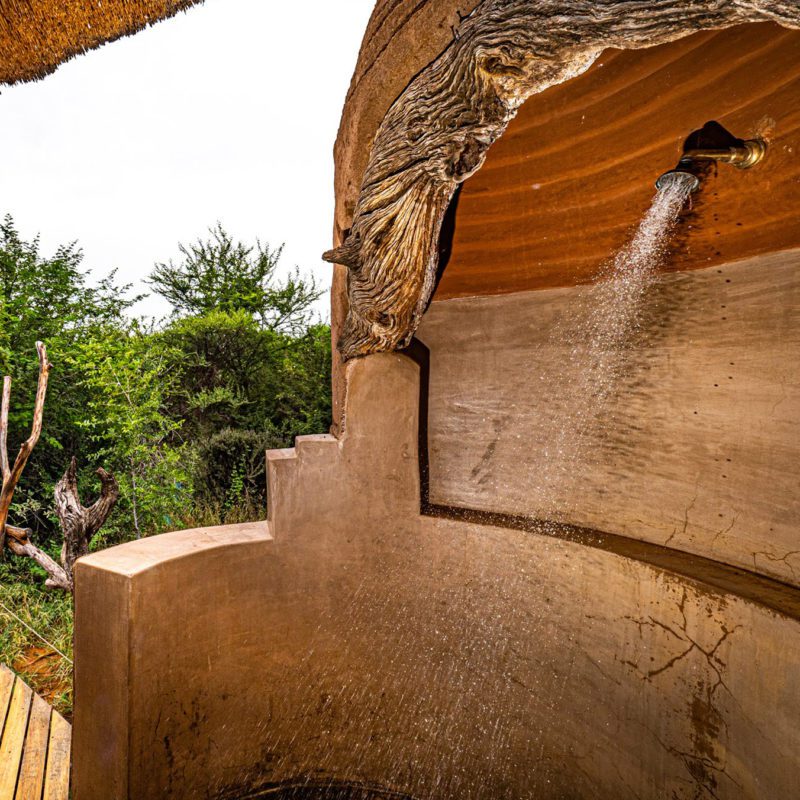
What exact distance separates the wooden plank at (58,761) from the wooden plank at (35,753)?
0.06 ft

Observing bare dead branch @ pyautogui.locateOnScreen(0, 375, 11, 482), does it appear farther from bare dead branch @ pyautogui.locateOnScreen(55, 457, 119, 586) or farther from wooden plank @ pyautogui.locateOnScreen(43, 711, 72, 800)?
wooden plank @ pyautogui.locateOnScreen(43, 711, 72, 800)

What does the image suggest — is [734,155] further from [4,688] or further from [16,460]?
[16,460]

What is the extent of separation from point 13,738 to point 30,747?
89 millimetres

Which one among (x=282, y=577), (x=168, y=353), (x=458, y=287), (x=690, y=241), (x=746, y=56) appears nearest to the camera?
(x=746, y=56)

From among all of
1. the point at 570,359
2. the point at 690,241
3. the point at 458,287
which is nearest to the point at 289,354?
the point at 458,287

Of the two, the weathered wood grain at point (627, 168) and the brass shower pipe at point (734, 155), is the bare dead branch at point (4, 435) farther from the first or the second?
the brass shower pipe at point (734, 155)

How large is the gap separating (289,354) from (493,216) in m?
4.80

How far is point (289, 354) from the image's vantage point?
258 inches

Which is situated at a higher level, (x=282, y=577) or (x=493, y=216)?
(x=493, y=216)

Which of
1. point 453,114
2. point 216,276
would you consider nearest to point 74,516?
point 453,114

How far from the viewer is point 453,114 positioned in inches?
58.3

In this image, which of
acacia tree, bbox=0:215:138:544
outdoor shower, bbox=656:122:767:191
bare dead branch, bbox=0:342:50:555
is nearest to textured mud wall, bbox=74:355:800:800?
outdoor shower, bbox=656:122:767:191

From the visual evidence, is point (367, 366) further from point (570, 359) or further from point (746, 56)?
point (746, 56)

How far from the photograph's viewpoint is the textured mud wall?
1674 mm
